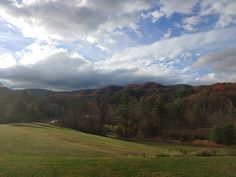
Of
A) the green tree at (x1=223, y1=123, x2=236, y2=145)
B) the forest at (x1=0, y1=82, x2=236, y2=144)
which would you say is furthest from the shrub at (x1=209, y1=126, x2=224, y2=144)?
the green tree at (x1=223, y1=123, x2=236, y2=145)

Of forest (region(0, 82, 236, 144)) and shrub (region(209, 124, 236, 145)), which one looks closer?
shrub (region(209, 124, 236, 145))

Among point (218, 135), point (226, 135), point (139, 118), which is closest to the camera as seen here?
point (226, 135)

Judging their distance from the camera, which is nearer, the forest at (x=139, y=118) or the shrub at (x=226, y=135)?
the shrub at (x=226, y=135)

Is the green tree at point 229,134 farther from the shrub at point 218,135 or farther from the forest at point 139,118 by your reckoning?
the shrub at point 218,135

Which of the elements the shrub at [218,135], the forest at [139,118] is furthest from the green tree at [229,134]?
the shrub at [218,135]

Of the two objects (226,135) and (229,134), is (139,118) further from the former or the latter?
(229,134)

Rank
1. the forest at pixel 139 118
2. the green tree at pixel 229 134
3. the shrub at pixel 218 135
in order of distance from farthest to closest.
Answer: the forest at pixel 139 118
the shrub at pixel 218 135
the green tree at pixel 229 134

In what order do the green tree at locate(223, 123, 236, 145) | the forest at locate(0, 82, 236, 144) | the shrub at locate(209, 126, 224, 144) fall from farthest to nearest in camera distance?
the forest at locate(0, 82, 236, 144)
the shrub at locate(209, 126, 224, 144)
the green tree at locate(223, 123, 236, 145)

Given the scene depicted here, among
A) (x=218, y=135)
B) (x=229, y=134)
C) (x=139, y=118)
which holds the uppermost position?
(x=139, y=118)

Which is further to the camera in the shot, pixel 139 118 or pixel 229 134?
pixel 139 118

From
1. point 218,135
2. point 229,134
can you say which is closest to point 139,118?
point 218,135

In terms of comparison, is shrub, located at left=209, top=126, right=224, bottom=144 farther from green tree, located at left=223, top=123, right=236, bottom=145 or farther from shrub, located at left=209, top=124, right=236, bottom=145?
green tree, located at left=223, top=123, right=236, bottom=145

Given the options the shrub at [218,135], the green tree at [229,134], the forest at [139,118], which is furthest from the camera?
the forest at [139,118]

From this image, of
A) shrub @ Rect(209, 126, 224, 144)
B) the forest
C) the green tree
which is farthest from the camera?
the forest
